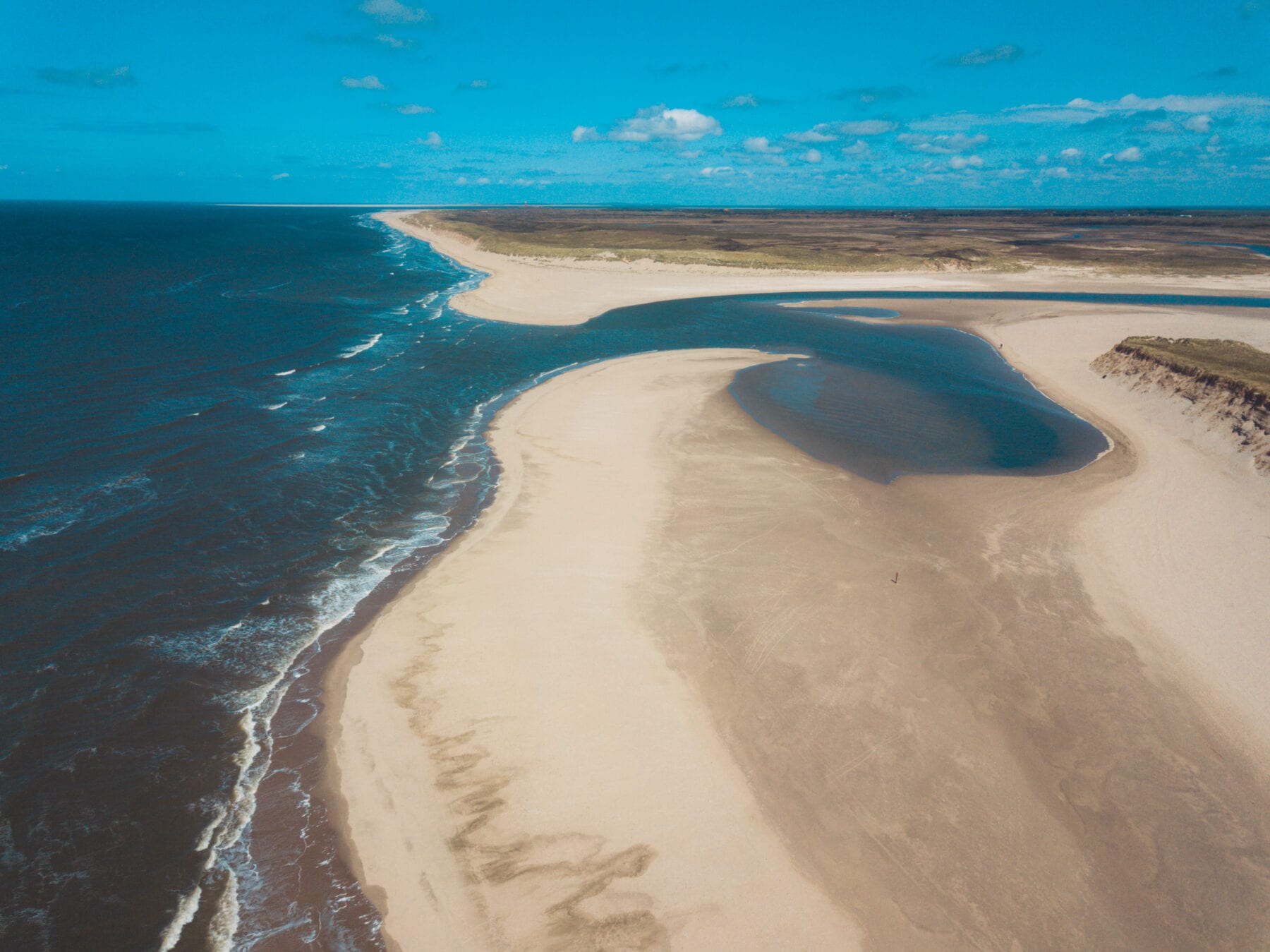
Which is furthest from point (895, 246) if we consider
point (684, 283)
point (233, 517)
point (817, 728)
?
point (817, 728)

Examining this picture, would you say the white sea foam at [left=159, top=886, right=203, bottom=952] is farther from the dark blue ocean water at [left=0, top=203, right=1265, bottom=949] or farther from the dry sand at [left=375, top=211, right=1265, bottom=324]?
the dry sand at [left=375, top=211, right=1265, bottom=324]

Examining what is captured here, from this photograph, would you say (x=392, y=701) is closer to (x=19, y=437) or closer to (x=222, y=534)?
(x=222, y=534)

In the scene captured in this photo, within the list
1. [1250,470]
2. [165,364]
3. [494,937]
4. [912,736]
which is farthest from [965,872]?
[165,364]

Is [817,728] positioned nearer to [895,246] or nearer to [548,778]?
[548,778]

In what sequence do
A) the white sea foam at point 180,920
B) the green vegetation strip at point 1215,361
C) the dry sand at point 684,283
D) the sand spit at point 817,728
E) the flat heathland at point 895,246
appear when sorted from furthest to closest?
1. the flat heathland at point 895,246
2. the dry sand at point 684,283
3. the green vegetation strip at point 1215,361
4. the sand spit at point 817,728
5. the white sea foam at point 180,920

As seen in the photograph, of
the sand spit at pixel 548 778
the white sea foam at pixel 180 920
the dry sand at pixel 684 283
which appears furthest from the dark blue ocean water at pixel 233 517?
the dry sand at pixel 684 283

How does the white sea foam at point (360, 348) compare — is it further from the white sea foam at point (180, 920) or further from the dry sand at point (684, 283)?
the white sea foam at point (180, 920)
